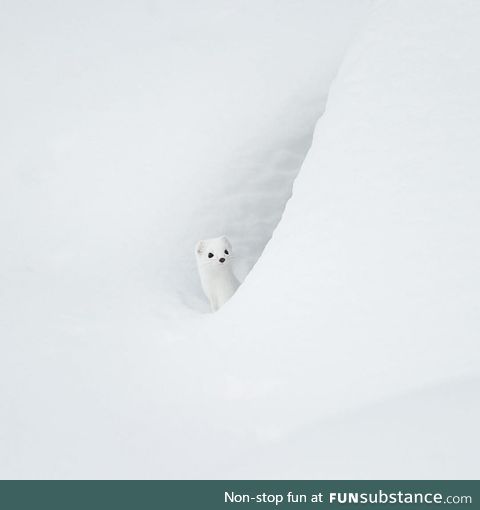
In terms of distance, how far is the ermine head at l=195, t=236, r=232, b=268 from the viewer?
378cm

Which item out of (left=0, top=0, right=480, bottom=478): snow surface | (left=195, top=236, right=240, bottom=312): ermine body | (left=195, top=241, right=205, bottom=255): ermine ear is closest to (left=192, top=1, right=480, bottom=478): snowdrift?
(left=0, top=0, right=480, bottom=478): snow surface

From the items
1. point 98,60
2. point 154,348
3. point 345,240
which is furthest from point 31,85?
point 345,240

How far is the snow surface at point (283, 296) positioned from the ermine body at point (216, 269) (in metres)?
0.19

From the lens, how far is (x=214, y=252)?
3.79 meters

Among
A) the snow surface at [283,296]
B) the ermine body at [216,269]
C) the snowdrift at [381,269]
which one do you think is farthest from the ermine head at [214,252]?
the snowdrift at [381,269]

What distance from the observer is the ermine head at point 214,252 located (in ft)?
12.4

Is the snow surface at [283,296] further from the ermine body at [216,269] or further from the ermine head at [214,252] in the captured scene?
the ermine head at [214,252]

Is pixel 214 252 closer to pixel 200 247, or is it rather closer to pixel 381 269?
pixel 200 247

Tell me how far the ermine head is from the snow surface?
12.3 inches

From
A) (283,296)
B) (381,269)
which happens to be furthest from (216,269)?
(381,269)

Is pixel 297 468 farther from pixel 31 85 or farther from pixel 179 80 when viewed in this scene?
pixel 31 85

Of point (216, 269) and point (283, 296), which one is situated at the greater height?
point (216, 269)

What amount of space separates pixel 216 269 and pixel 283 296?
1.04m

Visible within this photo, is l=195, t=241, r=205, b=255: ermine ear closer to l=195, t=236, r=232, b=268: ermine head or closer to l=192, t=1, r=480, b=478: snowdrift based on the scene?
l=195, t=236, r=232, b=268: ermine head
